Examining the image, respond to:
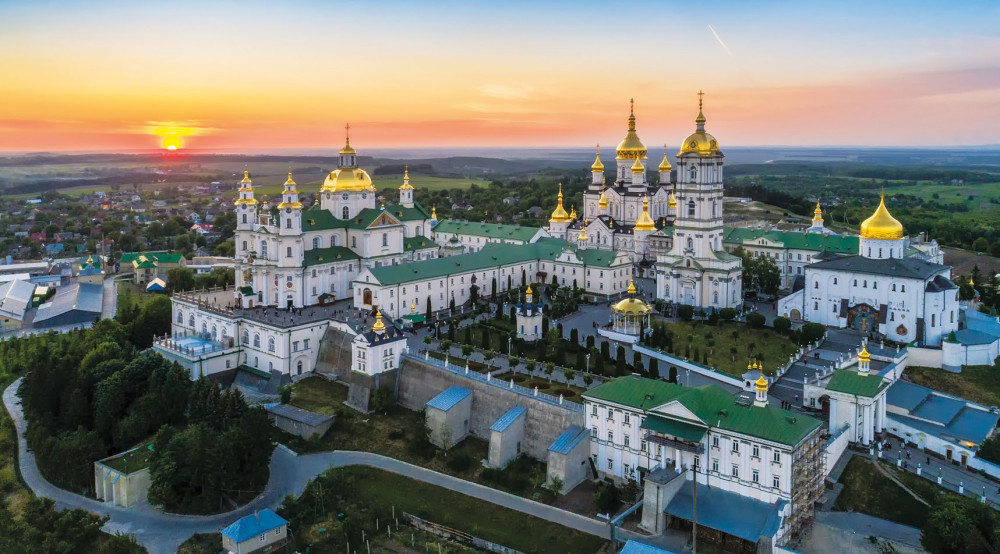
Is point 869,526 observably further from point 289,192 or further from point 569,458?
point 289,192

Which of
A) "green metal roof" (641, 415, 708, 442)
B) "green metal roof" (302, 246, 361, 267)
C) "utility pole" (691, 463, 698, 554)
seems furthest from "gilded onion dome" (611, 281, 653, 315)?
"green metal roof" (302, 246, 361, 267)

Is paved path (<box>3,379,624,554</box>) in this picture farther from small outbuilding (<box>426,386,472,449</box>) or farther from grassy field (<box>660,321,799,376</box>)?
grassy field (<box>660,321,799,376</box>)

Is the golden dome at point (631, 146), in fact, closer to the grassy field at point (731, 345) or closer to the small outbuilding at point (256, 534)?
the grassy field at point (731, 345)

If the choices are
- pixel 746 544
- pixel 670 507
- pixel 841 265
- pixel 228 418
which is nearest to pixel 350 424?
pixel 228 418

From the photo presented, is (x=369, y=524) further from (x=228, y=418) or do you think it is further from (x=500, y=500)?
(x=228, y=418)

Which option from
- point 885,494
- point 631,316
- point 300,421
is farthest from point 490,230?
point 885,494

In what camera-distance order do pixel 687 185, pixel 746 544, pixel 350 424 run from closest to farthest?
pixel 746 544
pixel 350 424
pixel 687 185

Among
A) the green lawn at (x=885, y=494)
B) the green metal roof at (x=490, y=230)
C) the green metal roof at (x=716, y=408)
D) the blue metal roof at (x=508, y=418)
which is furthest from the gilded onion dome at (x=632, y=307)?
the green metal roof at (x=490, y=230)
